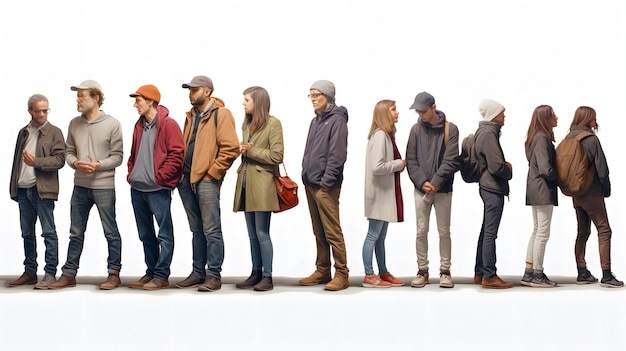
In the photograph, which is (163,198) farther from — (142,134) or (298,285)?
(298,285)

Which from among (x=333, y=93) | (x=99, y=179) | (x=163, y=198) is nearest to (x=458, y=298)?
(x=333, y=93)

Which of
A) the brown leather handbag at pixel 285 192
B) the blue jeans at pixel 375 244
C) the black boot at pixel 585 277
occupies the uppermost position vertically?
the brown leather handbag at pixel 285 192

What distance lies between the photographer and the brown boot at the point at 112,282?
13.0 metres

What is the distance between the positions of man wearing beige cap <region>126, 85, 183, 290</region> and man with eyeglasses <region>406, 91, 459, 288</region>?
2772 millimetres

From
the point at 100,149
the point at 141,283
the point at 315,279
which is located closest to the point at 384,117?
the point at 315,279

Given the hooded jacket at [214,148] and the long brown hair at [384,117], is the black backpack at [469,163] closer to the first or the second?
the long brown hair at [384,117]

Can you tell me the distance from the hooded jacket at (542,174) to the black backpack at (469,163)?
0.66 meters

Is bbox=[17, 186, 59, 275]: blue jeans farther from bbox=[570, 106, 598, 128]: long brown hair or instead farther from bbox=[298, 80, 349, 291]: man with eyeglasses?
bbox=[570, 106, 598, 128]: long brown hair

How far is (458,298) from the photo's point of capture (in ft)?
41.7

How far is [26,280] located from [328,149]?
4142mm

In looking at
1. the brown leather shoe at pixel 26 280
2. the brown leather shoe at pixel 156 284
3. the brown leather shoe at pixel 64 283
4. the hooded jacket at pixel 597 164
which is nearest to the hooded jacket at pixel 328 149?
the brown leather shoe at pixel 156 284

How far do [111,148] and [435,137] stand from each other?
150 inches

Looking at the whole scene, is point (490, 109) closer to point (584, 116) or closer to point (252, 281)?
point (584, 116)

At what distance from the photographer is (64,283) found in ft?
43.2
